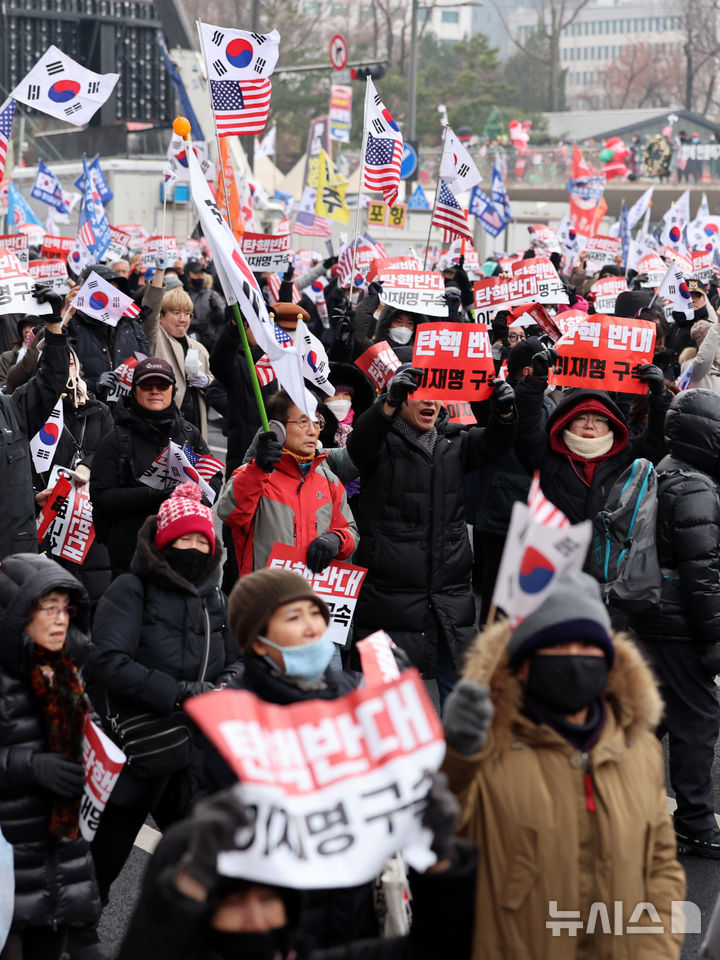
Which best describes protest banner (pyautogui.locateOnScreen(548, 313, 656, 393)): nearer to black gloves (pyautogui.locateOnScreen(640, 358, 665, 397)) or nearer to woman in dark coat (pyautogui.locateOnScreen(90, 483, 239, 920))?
black gloves (pyautogui.locateOnScreen(640, 358, 665, 397))

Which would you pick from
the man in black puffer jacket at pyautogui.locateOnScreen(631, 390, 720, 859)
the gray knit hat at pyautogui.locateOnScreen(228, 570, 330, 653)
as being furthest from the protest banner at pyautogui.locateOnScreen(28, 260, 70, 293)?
the gray knit hat at pyautogui.locateOnScreen(228, 570, 330, 653)

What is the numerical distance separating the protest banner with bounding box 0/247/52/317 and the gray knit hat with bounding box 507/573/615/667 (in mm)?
4751

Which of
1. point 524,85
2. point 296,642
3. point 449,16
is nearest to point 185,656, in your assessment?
point 296,642

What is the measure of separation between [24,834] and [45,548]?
3.12 meters

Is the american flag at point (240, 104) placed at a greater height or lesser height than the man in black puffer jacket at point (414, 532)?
greater

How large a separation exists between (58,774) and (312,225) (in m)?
14.3

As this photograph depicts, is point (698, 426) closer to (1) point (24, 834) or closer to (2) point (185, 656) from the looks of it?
(2) point (185, 656)

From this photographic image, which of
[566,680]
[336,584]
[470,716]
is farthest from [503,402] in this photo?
[470,716]

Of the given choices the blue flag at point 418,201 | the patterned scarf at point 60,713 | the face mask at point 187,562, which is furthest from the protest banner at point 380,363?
the blue flag at point 418,201

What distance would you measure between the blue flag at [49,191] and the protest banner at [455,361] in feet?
41.6

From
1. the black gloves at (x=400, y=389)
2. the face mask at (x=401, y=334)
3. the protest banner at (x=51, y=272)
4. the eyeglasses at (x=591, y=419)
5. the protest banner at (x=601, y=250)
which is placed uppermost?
the protest banner at (x=601, y=250)

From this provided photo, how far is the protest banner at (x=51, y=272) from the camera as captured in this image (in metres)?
10.6

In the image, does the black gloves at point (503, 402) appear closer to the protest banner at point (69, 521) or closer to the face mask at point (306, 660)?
the protest banner at point (69, 521)

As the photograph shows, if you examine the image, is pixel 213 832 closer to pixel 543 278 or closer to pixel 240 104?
pixel 543 278
